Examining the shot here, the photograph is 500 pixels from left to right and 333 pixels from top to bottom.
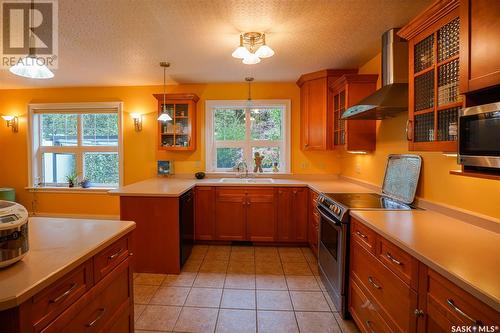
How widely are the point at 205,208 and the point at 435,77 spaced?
114 inches

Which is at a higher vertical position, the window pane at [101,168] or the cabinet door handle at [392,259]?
the window pane at [101,168]

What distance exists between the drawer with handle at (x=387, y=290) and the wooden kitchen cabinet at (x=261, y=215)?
1665 mm

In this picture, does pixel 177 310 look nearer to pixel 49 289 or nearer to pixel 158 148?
pixel 49 289

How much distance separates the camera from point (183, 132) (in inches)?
156

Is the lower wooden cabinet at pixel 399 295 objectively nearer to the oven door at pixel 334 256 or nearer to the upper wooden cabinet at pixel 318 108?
the oven door at pixel 334 256

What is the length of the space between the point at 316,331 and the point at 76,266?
171 centimetres

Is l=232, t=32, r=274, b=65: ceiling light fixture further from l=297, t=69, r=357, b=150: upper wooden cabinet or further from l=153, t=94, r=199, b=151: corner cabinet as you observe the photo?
l=153, t=94, r=199, b=151: corner cabinet

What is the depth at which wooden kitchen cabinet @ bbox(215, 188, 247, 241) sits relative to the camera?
3.48 m

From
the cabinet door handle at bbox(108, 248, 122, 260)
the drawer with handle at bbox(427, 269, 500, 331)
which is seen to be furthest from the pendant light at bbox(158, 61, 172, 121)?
the drawer with handle at bbox(427, 269, 500, 331)

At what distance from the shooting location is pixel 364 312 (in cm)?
171

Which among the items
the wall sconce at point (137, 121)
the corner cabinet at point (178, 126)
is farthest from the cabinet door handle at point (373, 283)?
the wall sconce at point (137, 121)

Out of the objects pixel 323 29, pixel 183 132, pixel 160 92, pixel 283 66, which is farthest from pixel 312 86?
pixel 160 92

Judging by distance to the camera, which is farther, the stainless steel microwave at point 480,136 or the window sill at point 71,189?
the window sill at point 71,189

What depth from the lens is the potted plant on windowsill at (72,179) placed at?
4340 millimetres
